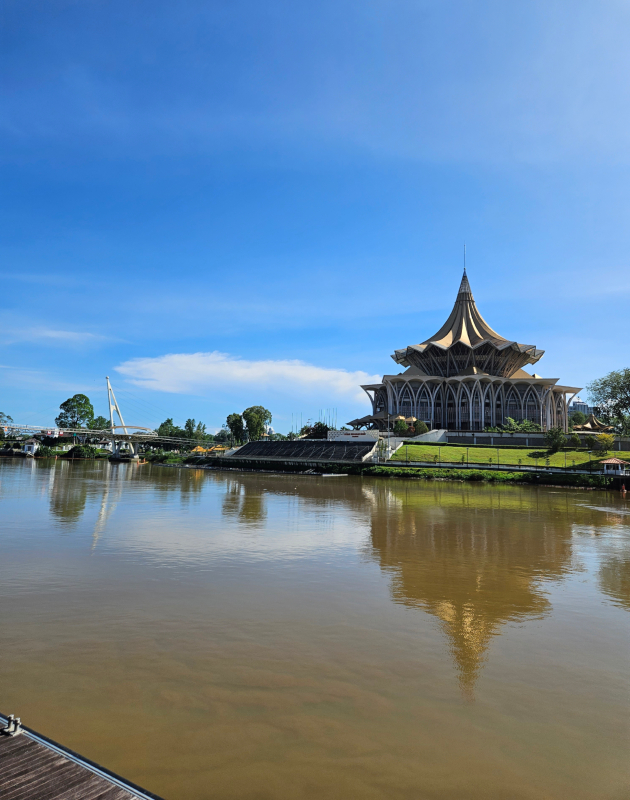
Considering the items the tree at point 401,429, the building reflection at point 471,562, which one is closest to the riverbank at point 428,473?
the building reflection at point 471,562

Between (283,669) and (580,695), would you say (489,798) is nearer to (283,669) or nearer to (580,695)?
(580,695)

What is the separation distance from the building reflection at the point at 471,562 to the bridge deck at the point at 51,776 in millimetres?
4594

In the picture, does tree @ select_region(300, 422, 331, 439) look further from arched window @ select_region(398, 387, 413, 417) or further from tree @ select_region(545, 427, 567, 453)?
tree @ select_region(545, 427, 567, 453)

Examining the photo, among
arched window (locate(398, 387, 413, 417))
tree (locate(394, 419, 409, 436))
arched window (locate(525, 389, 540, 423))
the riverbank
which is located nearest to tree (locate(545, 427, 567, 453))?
the riverbank

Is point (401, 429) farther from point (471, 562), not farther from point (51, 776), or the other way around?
point (51, 776)

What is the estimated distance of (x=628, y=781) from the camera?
5.36 metres

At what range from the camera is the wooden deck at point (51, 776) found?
4.32m

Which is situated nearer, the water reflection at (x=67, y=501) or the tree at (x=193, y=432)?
the water reflection at (x=67, y=501)

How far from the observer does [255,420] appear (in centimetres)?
9075

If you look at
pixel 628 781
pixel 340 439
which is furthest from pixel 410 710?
pixel 340 439

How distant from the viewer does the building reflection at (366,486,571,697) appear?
9.91 meters

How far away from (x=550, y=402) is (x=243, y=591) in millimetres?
82967

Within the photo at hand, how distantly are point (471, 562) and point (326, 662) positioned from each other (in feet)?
27.2

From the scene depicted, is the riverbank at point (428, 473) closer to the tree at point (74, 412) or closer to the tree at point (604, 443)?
the tree at point (604, 443)
